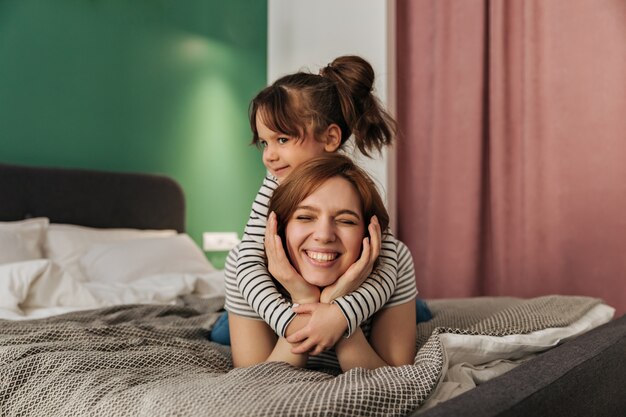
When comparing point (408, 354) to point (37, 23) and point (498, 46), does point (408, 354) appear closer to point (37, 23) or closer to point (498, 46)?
point (498, 46)

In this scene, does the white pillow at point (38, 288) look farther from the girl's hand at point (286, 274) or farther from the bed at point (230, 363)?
the girl's hand at point (286, 274)

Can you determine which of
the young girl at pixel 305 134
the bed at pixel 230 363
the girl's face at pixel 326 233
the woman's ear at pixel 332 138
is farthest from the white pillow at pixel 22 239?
the girl's face at pixel 326 233

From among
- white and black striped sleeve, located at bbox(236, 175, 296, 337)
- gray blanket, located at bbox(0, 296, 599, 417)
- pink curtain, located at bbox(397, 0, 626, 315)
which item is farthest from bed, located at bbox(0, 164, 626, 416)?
pink curtain, located at bbox(397, 0, 626, 315)

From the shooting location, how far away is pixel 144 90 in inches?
133

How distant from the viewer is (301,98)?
1436 millimetres

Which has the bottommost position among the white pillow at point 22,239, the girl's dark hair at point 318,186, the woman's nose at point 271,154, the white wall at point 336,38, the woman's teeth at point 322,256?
the white pillow at point 22,239

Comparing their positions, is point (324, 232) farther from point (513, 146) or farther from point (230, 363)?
point (513, 146)

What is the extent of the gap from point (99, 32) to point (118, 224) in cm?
107

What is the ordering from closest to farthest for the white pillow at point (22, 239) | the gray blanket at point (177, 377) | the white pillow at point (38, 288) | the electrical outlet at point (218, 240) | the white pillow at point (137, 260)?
1. the gray blanket at point (177, 377)
2. the white pillow at point (38, 288)
3. the white pillow at point (22, 239)
4. the white pillow at point (137, 260)
5. the electrical outlet at point (218, 240)

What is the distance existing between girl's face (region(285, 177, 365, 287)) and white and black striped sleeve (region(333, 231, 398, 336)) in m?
0.06

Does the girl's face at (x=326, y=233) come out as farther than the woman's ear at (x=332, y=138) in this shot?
No

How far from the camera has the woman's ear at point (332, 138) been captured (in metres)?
1.47

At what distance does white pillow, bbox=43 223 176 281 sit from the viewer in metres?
2.62

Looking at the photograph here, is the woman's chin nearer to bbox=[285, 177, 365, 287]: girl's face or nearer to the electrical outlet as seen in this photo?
bbox=[285, 177, 365, 287]: girl's face
